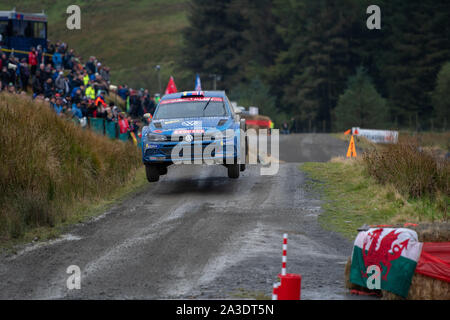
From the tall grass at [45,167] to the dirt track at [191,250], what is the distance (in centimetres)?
85

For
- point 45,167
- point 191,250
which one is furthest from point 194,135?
point 191,250

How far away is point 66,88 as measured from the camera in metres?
26.7

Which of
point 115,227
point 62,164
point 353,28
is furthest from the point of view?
point 353,28

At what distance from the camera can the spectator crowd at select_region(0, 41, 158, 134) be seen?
2275 cm

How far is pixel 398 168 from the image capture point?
1599 cm

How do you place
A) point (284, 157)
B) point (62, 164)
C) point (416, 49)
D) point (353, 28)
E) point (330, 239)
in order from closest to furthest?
point (330, 239)
point (62, 164)
point (284, 157)
point (416, 49)
point (353, 28)

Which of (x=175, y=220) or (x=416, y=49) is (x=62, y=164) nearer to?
(x=175, y=220)

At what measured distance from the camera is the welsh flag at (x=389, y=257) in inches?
299

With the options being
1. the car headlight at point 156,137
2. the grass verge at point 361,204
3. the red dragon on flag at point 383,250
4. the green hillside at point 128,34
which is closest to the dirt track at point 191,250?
Result: the grass verge at point 361,204

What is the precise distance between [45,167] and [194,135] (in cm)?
318

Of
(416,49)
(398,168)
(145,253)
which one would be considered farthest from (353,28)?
(145,253)

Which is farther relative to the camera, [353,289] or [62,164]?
[62,164]
